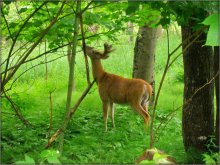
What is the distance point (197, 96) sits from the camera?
5855 mm

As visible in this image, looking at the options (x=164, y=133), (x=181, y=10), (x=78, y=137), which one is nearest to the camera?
(x=181, y=10)

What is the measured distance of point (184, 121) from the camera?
615cm

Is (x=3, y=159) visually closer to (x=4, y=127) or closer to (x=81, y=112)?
(x=4, y=127)

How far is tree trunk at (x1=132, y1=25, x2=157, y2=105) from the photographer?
9086 millimetres

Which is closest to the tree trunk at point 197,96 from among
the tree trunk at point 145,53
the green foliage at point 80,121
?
the green foliage at point 80,121

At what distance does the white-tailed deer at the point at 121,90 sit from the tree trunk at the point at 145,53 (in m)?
1.20

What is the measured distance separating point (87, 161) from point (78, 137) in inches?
59.2

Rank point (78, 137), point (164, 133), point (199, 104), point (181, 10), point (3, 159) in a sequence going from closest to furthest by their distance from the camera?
1. point (181, 10)
2. point (3, 159)
3. point (199, 104)
4. point (78, 137)
5. point (164, 133)

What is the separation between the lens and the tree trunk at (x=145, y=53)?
9.09 meters

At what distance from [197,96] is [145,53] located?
3.47 m

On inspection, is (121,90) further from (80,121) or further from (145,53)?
(145,53)

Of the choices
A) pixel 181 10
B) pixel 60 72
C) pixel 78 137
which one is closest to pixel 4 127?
pixel 78 137

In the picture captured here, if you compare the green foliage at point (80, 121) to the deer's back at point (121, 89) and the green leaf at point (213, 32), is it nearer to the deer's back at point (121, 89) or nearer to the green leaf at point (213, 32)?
the deer's back at point (121, 89)

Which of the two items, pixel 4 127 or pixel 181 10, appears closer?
pixel 181 10
